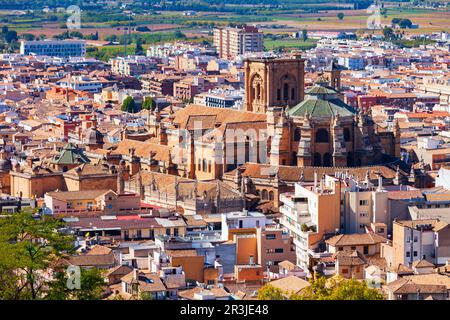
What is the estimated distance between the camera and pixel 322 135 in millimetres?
39719

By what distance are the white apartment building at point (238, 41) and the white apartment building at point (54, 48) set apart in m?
11.2

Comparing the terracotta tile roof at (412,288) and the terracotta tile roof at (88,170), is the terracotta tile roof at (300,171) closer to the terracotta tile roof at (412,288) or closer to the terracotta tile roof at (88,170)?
the terracotta tile roof at (88,170)

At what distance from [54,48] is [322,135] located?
72.5 m

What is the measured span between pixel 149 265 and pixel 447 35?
Answer: 99.0 m

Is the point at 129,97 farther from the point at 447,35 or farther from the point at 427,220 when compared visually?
the point at 447,35

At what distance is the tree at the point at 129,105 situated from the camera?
66438 mm

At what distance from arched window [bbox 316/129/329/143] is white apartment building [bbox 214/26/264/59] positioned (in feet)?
214

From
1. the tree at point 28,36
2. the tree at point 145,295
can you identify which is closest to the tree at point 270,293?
the tree at point 145,295

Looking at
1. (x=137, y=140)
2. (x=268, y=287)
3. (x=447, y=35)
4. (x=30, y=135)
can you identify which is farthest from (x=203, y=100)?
(x=447, y=35)

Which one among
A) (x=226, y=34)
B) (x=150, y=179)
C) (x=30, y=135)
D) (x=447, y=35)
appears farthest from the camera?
(x=447, y=35)

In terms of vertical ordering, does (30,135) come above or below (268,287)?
below

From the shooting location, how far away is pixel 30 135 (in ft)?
181

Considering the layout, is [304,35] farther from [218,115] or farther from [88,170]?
[88,170]
